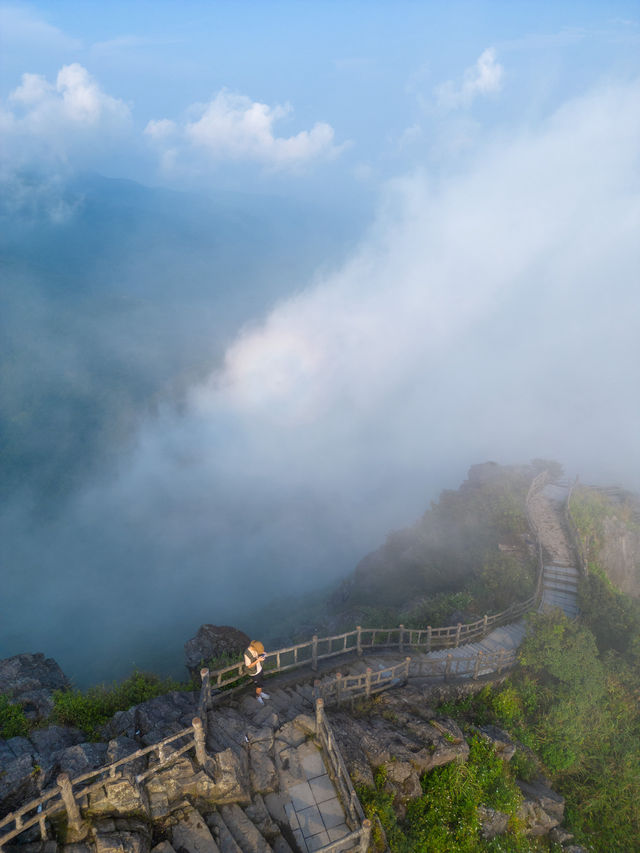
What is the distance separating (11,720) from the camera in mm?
15914

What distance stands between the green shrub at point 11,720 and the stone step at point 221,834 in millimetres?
7319

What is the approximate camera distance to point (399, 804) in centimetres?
1429

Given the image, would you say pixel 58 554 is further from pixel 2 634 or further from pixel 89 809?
pixel 89 809

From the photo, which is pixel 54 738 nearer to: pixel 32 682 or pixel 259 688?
pixel 32 682

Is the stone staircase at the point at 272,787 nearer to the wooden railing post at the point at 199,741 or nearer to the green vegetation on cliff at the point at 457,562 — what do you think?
the wooden railing post at the point at 199,741

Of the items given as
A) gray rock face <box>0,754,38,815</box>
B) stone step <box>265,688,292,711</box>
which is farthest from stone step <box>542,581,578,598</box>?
gray rock face <box>0,754,38,815</box>

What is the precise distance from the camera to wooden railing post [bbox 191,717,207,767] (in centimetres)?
1234

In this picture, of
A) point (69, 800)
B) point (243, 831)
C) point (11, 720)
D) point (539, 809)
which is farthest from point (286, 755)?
point (539, 809)

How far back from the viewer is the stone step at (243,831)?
11672 mm

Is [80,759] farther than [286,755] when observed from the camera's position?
No

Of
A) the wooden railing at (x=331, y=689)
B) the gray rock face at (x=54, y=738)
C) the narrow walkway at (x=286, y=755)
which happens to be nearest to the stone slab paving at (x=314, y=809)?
the narrow walkway at (x=286, y=755)

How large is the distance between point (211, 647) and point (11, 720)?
8.91m

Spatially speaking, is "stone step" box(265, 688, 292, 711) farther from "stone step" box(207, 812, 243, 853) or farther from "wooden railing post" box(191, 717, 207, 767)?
"stone step" box(207, 812, 243, 853)

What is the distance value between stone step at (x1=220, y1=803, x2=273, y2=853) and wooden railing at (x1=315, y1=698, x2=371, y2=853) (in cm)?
164
